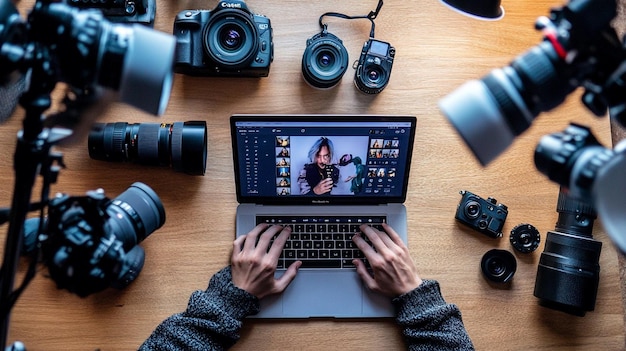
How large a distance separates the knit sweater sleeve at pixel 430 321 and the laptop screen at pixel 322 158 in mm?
202

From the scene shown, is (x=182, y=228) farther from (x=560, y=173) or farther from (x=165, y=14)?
(x=560, y=173)

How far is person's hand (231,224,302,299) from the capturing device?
4.12 feet

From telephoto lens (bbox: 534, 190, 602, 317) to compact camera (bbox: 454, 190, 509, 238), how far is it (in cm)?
10

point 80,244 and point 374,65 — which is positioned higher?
point 374,65

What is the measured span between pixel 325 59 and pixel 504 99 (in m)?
0.58

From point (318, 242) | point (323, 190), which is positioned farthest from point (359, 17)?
point (318, 242)

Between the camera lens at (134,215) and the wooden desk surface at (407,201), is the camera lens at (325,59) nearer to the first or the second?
the wooden desk surface at (407,201)

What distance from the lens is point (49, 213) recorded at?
908mm

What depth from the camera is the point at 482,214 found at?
1312 mm

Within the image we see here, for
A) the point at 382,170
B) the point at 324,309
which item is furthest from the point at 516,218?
the point at 324,309

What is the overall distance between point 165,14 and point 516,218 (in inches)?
34.8

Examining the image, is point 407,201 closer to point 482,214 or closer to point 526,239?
point 482,214

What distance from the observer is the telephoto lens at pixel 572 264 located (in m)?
1.23

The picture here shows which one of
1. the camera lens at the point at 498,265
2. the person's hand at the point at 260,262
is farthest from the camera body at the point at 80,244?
the camera lens at the point at 498,265
